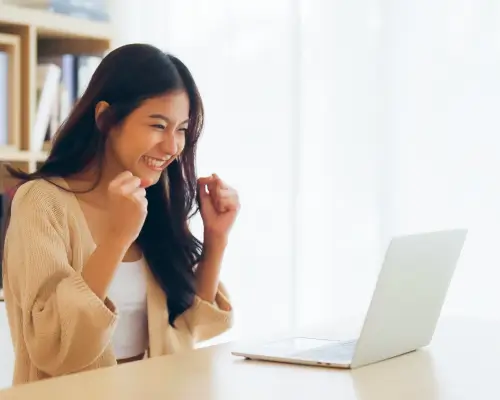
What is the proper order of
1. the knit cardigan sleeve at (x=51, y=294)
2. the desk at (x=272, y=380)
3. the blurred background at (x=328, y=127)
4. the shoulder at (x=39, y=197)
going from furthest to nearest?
1. the blurred background at (x=328, y=127)
2. the shoulder at (x=39, y=197)
3. the knit cardigan sleeve at (x=51, y=294)
4. the desk at (x=272, y=380)

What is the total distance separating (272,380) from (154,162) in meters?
0.68

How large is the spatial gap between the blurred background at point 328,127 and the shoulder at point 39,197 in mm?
836

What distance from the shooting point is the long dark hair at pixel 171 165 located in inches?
76.2

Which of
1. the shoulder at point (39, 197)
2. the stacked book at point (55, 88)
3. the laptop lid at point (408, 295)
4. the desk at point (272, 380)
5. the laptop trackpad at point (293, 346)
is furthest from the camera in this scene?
the stacked book at point (55, 88)

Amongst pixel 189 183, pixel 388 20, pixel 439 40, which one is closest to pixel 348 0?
pixel 388 20

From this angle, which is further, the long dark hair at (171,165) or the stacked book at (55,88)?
the stacked book at (55,88)

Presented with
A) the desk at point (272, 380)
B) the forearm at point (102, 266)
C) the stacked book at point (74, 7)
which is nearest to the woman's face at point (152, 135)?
the forearm at point (102, 266)

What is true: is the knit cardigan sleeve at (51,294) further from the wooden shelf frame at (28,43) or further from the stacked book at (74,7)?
the stacked book at (74,7)

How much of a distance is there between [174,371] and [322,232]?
1.41 metres

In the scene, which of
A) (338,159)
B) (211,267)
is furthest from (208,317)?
(338,159)

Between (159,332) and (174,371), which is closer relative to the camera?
(174,371)

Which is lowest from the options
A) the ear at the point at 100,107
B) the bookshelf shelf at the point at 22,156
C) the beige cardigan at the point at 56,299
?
the beige cardigan at the point at 56,299

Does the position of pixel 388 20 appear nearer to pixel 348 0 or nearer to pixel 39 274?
Answer: pixel 348 0

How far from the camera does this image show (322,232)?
112 inches
